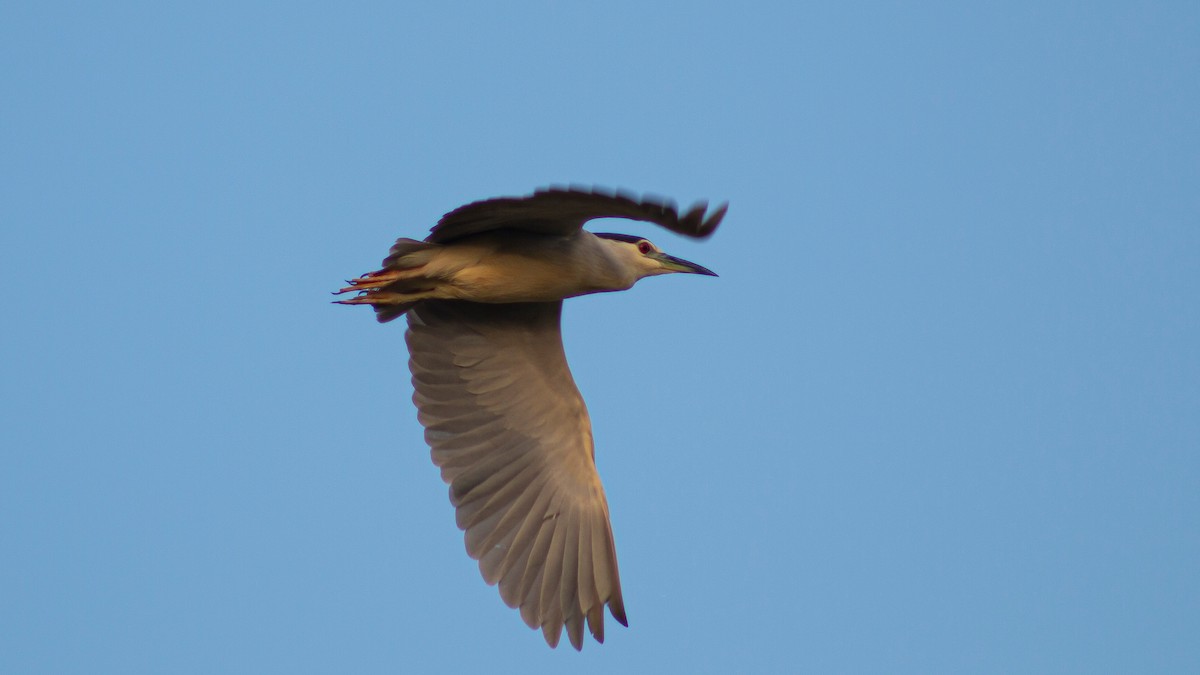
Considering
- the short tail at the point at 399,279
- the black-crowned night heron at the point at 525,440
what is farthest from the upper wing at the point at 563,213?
the black-crowned night heron at the point at 525,440

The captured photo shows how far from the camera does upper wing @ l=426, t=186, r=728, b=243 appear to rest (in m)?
6.91

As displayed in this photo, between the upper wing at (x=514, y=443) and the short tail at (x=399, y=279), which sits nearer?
the short tail at (x=399, y=279)

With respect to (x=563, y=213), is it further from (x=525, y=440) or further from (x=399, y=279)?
(x=525, y=440)

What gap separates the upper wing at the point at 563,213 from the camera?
6.91 meters

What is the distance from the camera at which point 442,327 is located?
9.95 meters

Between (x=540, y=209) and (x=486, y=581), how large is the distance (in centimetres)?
300

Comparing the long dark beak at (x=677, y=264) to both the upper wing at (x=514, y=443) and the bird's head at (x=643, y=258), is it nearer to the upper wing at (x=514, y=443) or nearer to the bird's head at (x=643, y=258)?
the bird's head at (x=643, y=258)

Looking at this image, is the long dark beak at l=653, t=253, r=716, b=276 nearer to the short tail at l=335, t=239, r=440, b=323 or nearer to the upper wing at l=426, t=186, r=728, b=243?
the upper wing at l=426, t=186, r=728, b=243

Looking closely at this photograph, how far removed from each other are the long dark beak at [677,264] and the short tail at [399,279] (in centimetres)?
164

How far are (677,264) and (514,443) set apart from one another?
180cm

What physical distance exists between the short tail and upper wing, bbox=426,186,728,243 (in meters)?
0.14

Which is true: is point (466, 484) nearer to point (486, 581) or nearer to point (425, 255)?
point (486, 581)

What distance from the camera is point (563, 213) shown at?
8.20m

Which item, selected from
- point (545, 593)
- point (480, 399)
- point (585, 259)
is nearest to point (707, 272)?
point (585, 259)
